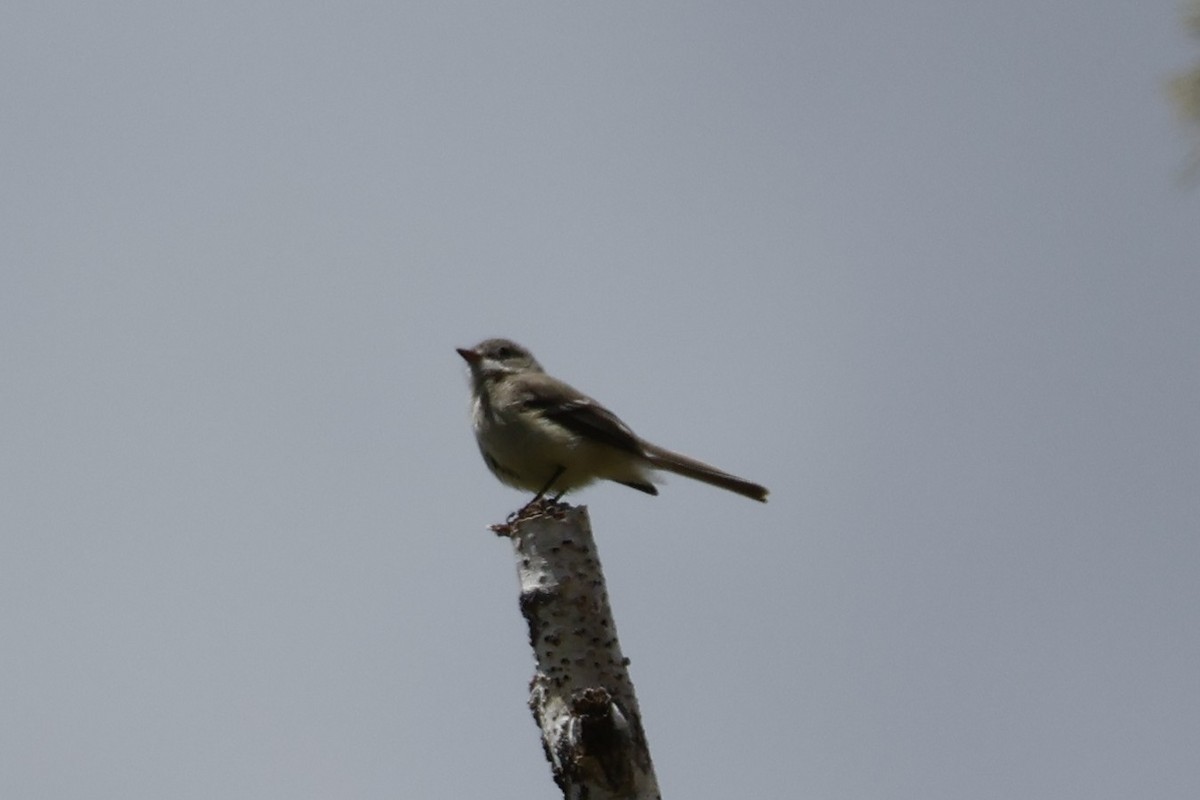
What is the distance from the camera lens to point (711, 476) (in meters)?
9.64

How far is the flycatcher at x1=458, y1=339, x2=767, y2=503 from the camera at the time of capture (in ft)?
30.1

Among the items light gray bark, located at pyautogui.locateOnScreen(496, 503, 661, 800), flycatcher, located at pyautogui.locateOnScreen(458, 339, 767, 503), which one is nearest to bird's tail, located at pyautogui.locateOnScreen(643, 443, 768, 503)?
flycatcher, located at pyautogui.locateOnScreen(458, 339, 767, 503)

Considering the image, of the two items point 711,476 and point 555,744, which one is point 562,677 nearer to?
point 555,744

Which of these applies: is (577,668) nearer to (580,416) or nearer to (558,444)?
(558,444)

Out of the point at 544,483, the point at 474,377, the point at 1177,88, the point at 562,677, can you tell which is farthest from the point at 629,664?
the point at 474,377

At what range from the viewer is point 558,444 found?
914 cm

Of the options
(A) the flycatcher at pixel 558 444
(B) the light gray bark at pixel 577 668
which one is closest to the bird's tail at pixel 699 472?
(A) the flycatcher at pixel 558 444

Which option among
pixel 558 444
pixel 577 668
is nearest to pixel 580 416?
pixel 558 444

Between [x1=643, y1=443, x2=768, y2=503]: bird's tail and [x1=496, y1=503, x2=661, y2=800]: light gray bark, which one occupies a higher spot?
[x1=643, y1=443, x2=768, y2=503]: bird's tail

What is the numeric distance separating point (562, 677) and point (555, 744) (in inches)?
A: 8.6

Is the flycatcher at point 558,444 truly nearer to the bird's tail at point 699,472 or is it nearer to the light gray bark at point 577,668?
the bird's tail at point 699,472

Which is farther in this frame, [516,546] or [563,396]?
[563,396]

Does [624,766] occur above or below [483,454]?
below

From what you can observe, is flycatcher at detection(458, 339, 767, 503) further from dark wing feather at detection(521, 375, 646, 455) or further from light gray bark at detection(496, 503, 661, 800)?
light gray bark at detection(496, 503, 661, 800)
